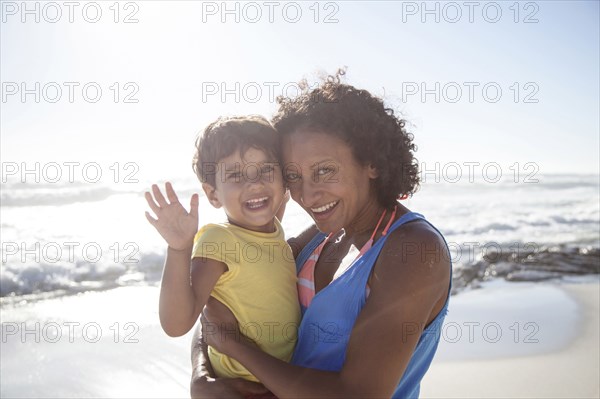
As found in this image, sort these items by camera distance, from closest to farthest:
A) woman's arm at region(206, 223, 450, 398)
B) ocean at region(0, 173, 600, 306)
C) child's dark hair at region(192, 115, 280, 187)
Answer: woman's arm at region(206, 223, 450, 398) → child's dark hair at region(192, 115, 280, 187) → ocean at region(0, 173, 600, 306)

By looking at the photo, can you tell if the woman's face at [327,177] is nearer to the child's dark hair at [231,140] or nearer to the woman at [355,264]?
the woman at [355,264]

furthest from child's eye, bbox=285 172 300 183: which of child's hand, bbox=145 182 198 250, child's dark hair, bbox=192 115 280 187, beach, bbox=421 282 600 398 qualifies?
beach, bbox=421 282 600 398

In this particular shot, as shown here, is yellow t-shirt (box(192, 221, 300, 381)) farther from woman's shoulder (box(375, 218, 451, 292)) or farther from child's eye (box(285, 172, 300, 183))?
woman's shoulder (box(375, 218, 451, 292))

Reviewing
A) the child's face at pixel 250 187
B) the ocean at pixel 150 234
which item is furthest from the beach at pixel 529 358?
the child's face at pixel 250 187

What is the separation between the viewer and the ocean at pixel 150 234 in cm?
884

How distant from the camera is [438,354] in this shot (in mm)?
5883

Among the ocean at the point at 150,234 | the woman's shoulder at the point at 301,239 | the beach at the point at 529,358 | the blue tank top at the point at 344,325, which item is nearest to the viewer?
the blue tank top at the point at 344,325

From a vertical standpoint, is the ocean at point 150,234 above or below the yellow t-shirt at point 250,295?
below

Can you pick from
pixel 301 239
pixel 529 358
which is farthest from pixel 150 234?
pixel 301 239

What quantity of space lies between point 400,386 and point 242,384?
0.63 metres

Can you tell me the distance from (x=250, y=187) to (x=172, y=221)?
493mm

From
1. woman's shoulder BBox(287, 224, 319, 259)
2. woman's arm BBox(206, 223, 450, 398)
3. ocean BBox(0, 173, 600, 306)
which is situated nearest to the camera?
woman's arm BBox(206, 223, 450, 398)

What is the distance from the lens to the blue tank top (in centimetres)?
214

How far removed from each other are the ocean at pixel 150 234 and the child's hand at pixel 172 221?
7.61ft
